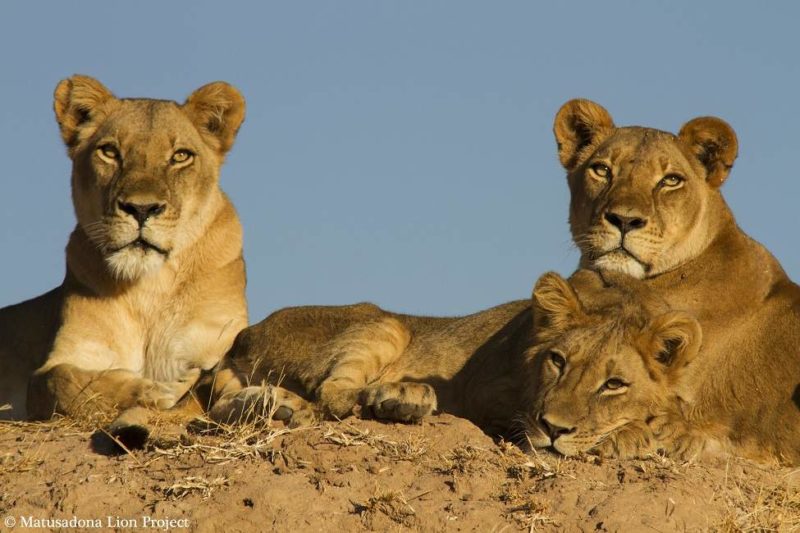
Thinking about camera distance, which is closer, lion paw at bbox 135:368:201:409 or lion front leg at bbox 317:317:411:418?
lion front leg at bbox 317:317:411:418

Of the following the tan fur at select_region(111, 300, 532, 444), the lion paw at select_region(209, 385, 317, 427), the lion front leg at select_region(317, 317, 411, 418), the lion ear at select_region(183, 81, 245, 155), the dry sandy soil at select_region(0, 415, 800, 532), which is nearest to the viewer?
the dry sandy soil at select_region(0, 415, 800, 532)

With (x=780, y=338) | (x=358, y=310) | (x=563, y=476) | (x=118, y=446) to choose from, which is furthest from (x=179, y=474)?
(x=780, y=338)

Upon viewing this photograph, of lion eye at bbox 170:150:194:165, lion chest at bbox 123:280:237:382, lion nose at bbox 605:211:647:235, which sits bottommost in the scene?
lion chest at bbox 123:280:237:382

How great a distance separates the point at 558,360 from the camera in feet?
22.8

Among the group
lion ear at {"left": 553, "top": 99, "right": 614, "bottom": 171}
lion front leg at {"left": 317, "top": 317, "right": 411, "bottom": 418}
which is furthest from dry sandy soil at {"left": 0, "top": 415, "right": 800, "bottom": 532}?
lion ear at {"left": 553, "top": 99, "right": 614, "bottom": 171}

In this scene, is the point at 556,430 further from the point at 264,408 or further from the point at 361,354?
the point at 361,354

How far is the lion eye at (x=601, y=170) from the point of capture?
8414 mm

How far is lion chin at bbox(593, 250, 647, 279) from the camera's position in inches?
317

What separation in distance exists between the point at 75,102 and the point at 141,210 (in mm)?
1086

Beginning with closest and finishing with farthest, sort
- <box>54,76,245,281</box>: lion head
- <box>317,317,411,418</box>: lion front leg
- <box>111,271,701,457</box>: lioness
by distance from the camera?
<box>111,271,701,457</box>: lioness
<box>317,317,411,418</box>: lion front leg
<box>54,76,245,281</box>: lion head

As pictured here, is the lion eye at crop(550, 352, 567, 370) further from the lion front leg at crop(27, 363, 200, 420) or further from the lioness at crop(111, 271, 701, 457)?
the lion front leg at crop(27, 363, 200, 420)

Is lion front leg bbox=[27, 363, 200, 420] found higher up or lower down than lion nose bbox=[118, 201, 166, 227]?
lower down

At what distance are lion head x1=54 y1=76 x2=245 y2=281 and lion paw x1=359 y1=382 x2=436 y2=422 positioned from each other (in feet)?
6.55

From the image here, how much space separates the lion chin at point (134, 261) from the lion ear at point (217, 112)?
967 mm
